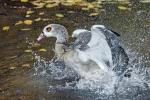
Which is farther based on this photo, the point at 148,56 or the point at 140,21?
the point at 140,21

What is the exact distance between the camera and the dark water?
1034 centimetres

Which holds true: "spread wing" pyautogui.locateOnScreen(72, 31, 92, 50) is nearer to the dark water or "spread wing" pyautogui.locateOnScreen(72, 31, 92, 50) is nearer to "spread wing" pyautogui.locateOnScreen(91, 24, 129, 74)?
"spread wing" pyautogui.locateOnScreen(91, 24, 129, 74)

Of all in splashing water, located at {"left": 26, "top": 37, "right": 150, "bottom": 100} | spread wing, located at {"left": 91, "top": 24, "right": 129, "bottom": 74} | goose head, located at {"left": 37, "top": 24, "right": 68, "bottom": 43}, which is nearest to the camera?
spread wing, located at {"left": 91, "top": 24, "right": 129, "bottom": 74}

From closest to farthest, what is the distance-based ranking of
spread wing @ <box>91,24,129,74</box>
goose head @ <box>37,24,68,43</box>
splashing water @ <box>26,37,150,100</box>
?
spread wing @ <box>91,24,129,74</box>
splashing water @ <box>26,37,150,100</box>
goose head @ <box>37,24,68,43</box>

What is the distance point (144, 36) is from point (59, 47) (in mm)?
2462

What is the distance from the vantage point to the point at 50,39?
12.8 m

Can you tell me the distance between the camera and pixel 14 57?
11.7 m

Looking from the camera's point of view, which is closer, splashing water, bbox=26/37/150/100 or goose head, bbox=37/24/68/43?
splashing water, bbox=26/37/150/100

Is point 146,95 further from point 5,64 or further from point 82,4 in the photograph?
point 82,4

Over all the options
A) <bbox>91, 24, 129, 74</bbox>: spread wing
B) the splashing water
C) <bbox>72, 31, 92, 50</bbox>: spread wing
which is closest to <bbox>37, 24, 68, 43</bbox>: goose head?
the splashing water

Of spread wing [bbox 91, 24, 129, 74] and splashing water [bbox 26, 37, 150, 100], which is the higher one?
spread wing [bbox 91, 24, 129, 74]

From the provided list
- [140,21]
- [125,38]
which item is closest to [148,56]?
[125,38]

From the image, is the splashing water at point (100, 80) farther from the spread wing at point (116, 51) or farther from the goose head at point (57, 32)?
the goose head at point (57, 32)

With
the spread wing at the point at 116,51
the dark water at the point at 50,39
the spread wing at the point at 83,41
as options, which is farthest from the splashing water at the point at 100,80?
the spread wing at the point at 83,41
